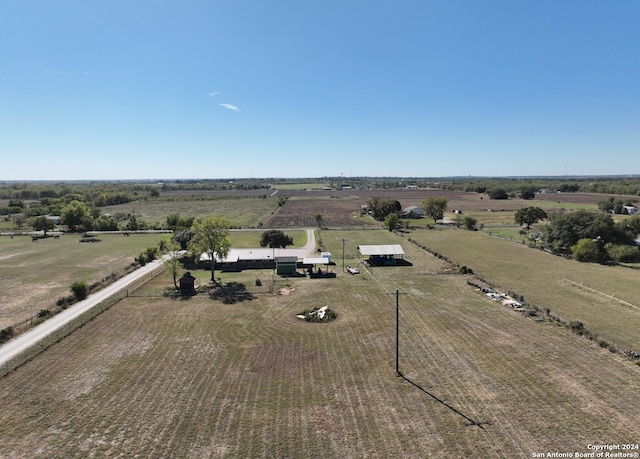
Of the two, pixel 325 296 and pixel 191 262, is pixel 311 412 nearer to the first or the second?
pixel 325 296

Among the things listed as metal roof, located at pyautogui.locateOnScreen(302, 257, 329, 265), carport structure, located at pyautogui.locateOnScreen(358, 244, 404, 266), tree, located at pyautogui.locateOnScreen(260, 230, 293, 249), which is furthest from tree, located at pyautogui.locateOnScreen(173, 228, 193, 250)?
carport structure, located at pyautogui.locateOnScreen(358, 244, 404, 266)

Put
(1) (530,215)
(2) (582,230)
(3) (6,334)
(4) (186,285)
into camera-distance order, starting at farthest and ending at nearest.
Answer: (1) (530,215) → (2) (582,230) → (4) (186,285) → (3) (6,334)

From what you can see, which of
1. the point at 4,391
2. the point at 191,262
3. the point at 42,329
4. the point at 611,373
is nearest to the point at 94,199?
the point at 191,262

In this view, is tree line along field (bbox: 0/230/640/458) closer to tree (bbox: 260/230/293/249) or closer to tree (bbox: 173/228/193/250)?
tree (bbox: 173/228/193/250)

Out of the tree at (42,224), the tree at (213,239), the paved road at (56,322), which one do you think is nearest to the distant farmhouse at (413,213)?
the tree at (213,239)

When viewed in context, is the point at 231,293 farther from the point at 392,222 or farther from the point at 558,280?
the point at 392,222

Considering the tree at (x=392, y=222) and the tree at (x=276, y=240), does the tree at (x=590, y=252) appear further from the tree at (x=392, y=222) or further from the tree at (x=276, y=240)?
the tree at (x=276, y=240)

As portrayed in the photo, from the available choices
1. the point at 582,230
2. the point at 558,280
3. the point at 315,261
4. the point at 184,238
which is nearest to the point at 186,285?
the point at 315,261
